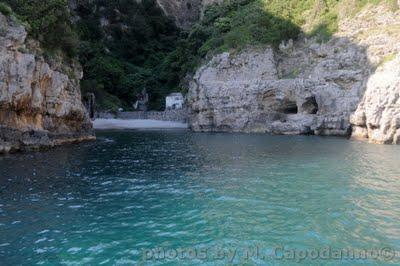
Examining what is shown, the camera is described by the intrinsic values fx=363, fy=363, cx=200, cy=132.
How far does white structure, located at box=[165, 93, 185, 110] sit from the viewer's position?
7847cm

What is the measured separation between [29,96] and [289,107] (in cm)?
3697

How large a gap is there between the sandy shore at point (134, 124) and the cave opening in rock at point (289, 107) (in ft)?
68.1

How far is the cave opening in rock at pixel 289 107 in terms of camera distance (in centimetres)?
5306

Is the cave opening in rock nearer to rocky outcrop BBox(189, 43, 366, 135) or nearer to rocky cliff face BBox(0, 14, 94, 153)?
rocky outcrop BBox(189, 43, 366, 135)

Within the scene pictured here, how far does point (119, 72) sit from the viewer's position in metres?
86.1

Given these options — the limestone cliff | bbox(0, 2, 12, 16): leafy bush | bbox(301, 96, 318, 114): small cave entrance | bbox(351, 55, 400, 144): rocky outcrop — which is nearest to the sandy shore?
bbox(301, 96, 318, 114): small cave entrance

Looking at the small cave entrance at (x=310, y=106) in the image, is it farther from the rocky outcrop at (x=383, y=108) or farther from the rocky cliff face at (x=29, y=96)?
the rocky cliff face at (x=29, y=96)

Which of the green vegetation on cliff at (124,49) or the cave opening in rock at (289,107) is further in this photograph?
the green vegetation on cliff at (124,49)

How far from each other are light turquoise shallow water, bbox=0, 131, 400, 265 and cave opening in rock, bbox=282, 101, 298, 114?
29.5 m

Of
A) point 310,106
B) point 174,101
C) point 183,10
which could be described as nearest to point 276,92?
point 310,106

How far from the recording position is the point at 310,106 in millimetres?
50656

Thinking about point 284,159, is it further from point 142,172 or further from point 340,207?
point 340,207

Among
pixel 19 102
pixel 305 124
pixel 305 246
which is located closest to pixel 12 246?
pixel 305 246

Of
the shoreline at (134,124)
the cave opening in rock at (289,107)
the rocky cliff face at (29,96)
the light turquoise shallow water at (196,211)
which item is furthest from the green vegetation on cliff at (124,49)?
the light turquoise shallow water at (196,211)
